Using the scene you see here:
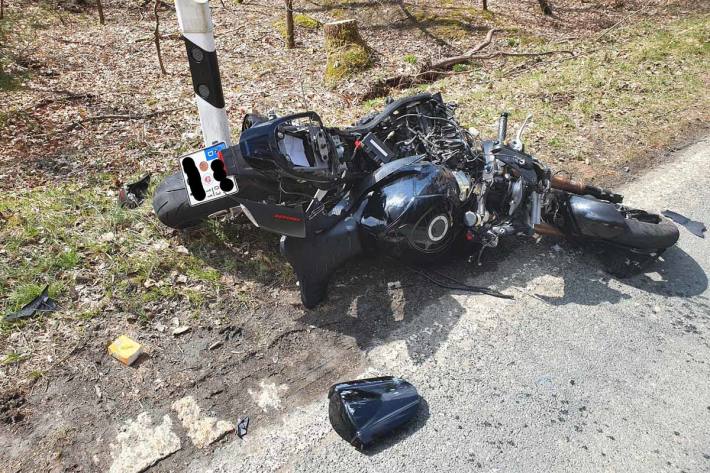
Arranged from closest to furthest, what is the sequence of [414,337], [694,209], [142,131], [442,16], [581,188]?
[414,337], [581,188], [694,209], [142,131], [442,16]

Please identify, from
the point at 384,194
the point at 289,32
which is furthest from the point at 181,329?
the point at 289,32

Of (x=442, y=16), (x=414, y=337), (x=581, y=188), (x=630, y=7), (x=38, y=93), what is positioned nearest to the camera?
(x=414, y=337)

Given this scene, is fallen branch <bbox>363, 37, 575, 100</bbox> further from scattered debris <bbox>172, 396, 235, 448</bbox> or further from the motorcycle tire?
scattered debris <bbox>172, 396, 235, 448</bbox>

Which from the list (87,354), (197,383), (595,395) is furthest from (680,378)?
(87,354)

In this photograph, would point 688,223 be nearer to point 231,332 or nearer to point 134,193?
point 231,332

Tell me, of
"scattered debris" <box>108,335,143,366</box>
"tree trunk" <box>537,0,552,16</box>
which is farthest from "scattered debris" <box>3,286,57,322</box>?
"tree trunk" <box>537,0,552,16</box>

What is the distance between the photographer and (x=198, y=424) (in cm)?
293

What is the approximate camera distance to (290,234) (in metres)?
3.32

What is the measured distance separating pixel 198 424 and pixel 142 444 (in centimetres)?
31

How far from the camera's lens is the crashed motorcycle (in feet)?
11.3

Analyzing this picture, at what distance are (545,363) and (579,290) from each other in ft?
3.11

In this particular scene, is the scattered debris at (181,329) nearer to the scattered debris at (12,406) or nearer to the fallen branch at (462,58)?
the scattered debris at (12,406)

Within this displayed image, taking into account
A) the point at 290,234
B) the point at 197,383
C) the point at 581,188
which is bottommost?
the point at 197,383

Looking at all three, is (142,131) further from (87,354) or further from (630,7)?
(630,7)
